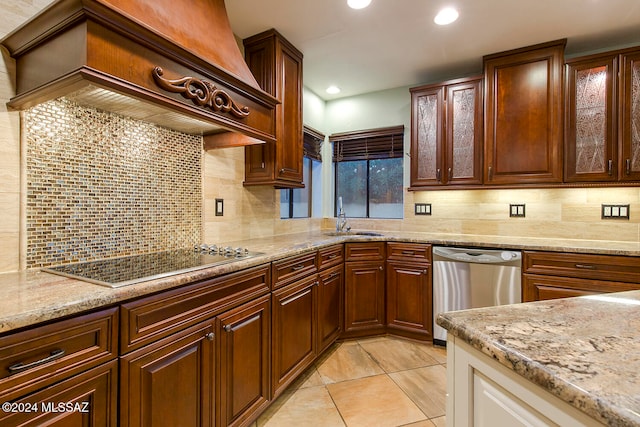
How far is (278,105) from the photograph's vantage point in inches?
95.1

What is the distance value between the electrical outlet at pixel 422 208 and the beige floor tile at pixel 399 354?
4.38ft

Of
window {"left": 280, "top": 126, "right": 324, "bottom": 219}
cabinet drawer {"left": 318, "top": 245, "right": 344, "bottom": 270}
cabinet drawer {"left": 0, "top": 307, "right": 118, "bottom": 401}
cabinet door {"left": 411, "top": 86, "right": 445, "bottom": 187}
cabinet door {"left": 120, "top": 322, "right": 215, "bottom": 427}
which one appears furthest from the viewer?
window {"left": 280, "top": 126, "right": 324, "bottom": 219}

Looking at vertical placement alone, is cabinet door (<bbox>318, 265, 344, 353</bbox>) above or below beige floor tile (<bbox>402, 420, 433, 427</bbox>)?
above

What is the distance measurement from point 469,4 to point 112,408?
2.88 m

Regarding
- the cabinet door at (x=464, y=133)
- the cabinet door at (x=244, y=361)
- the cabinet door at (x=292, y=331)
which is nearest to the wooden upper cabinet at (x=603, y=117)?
the cabinet door at (x=464, y=133)

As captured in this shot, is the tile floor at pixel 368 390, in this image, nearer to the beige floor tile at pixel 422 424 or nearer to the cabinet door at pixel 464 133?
the beige floor tile at pixel 422 424

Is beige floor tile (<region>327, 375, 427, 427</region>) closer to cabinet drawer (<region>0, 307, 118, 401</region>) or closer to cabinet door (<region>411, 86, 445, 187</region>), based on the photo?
cabinet drawer (<region>0, 307, 118, 401</region>)

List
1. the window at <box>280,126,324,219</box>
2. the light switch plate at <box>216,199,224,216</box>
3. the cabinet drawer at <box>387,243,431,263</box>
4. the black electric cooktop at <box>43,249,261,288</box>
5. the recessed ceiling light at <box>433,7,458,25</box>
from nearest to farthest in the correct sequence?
the black electric cooktop at <box>43,249,261,288</box>
the recessed ceiling light at <box>433,7,458,25</box>
the light switch plate at <box>216,199,224,216</box>
the cabinet drawer at <box>387,243,431,263</box>
the window at <box>280,126,324,219</box>

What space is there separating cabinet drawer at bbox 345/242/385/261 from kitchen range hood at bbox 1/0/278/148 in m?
1.42

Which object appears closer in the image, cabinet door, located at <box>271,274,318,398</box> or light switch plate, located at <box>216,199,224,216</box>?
cabinet door, located at <box>271,274,318,398</box>

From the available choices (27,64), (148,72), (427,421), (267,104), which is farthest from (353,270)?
(27,64)

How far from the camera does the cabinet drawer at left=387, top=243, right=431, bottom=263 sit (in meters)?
2.66

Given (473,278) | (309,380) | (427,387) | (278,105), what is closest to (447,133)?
(473,278)

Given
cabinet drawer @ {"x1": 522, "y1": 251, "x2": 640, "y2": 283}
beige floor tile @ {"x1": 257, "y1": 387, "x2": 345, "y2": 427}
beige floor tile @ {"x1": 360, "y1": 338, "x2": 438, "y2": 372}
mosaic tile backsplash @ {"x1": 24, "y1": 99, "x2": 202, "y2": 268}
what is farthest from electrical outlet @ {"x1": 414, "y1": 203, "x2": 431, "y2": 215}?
mosaic tile backsplash @ {"x1": 24, "y1": 99, "x2": 202, "y2": 268}
